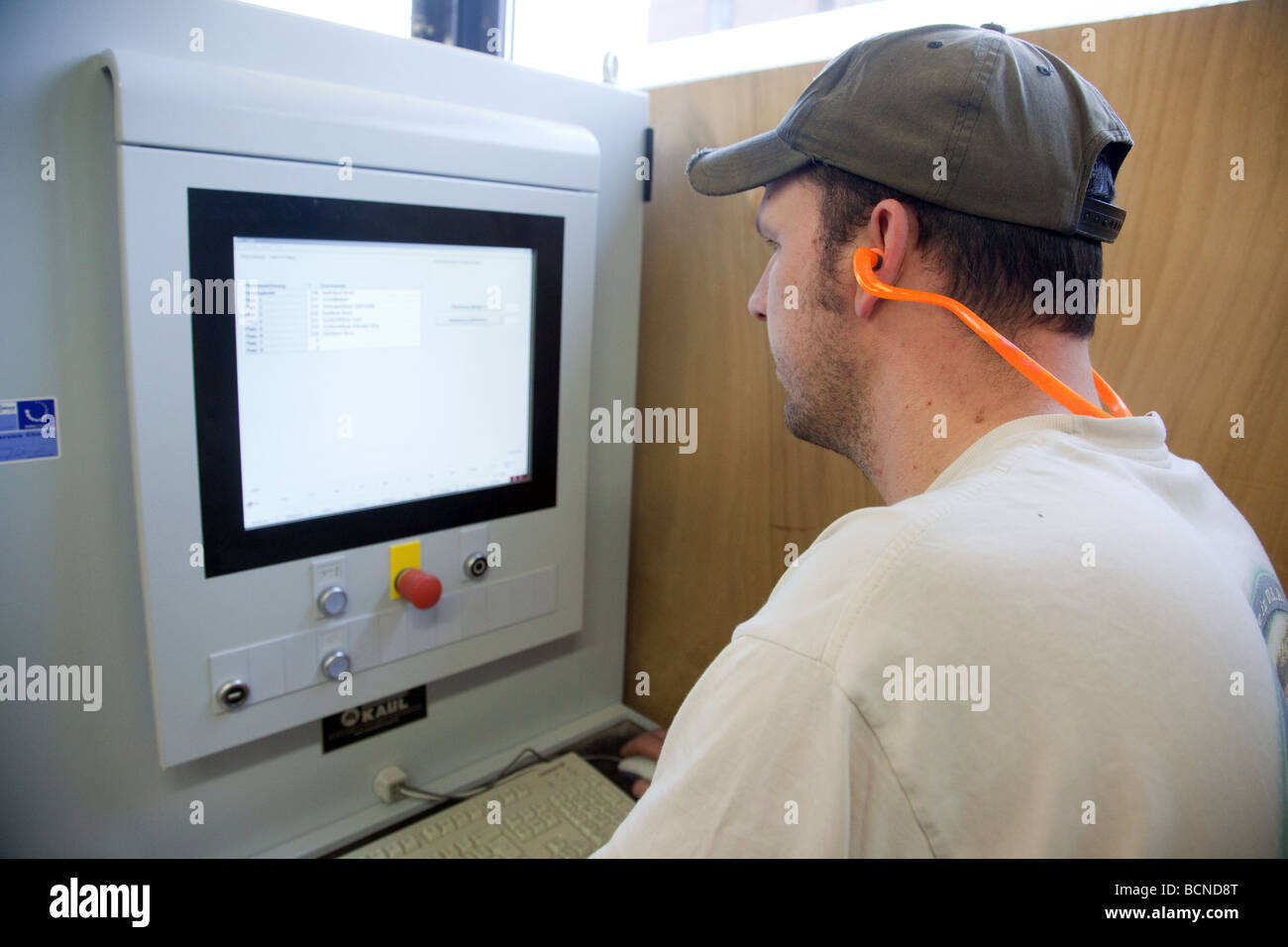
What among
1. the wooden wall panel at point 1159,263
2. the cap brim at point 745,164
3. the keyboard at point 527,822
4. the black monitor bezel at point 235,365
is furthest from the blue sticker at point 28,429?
the wooden wall panel at point 1159,263

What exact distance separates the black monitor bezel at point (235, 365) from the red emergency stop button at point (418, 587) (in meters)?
0.05

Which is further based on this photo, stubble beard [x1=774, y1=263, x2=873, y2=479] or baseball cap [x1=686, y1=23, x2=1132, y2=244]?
stubble beard [x1=774, y1=263, x2=873, y2=479]

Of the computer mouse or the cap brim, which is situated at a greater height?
the cap brim

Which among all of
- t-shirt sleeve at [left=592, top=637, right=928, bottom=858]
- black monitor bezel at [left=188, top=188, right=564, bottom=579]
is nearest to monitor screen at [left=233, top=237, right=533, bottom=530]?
black monitor bezel at [left=188, top=188, right=564, bottom=579]

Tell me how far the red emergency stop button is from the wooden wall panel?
480mm

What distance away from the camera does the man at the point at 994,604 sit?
508mm

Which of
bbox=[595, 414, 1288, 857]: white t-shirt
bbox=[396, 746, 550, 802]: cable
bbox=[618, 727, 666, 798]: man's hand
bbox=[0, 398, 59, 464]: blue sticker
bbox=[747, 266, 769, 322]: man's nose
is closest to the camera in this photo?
bbox=[595, 414, 1288, 857]: white t-shirt

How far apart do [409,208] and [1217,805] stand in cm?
90

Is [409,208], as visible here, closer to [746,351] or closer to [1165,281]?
[746,351]

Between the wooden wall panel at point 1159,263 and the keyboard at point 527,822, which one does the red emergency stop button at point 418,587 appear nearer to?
the keyboard at point 527,822

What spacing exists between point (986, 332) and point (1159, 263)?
319 mm

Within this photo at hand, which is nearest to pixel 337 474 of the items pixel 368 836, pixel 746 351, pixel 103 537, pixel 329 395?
pixel 329 395

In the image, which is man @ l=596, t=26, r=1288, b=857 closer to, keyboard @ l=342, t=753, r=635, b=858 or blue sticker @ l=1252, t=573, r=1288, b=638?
blue sticker @ l=1252, t=573, r=1288, b=638

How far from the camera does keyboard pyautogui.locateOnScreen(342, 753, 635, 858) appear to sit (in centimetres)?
103
